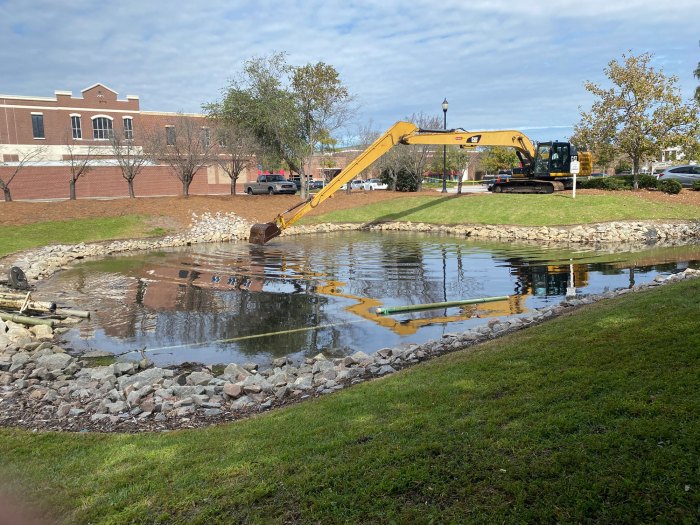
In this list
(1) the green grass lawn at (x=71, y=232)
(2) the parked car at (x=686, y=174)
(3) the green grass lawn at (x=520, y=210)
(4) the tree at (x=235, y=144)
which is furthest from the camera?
(4) the tree at (x=235, y=144)

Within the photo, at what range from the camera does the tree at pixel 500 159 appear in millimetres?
68625

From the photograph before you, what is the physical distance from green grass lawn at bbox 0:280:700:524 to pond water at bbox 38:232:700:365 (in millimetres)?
4481

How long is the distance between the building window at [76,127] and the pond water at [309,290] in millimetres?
43450

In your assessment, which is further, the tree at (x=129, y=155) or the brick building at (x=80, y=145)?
the brick building at (x=80, y=145)

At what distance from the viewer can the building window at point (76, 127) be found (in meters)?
61.2

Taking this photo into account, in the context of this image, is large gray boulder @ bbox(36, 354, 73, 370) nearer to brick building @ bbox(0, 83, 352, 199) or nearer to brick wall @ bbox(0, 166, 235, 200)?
brick building @ bbox(0, 83, 352, 199)

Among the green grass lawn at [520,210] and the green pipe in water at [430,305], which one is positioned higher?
the green grass lawn at [520,210]

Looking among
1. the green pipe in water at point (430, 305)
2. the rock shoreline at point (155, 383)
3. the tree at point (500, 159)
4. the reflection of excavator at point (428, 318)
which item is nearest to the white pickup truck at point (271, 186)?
the reflection of excavator at point (428, 318)

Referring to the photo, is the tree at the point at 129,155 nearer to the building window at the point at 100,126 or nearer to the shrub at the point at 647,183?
the building window at the point at 100,126

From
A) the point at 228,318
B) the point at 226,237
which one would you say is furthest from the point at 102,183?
the point at 228,318

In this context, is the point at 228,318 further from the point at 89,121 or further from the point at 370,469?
the point at 89,121

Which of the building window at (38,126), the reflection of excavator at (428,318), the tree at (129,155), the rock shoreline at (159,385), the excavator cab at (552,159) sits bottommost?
the reflection of excavator at (428,318)

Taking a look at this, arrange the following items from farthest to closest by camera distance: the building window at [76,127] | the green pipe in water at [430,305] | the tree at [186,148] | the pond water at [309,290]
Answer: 1. the building window at [76,127]
2. the tree at [186,148]
3. the green pipe in water at [430,305]
4. the pond water at [309,290]

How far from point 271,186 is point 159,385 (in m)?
38.3
